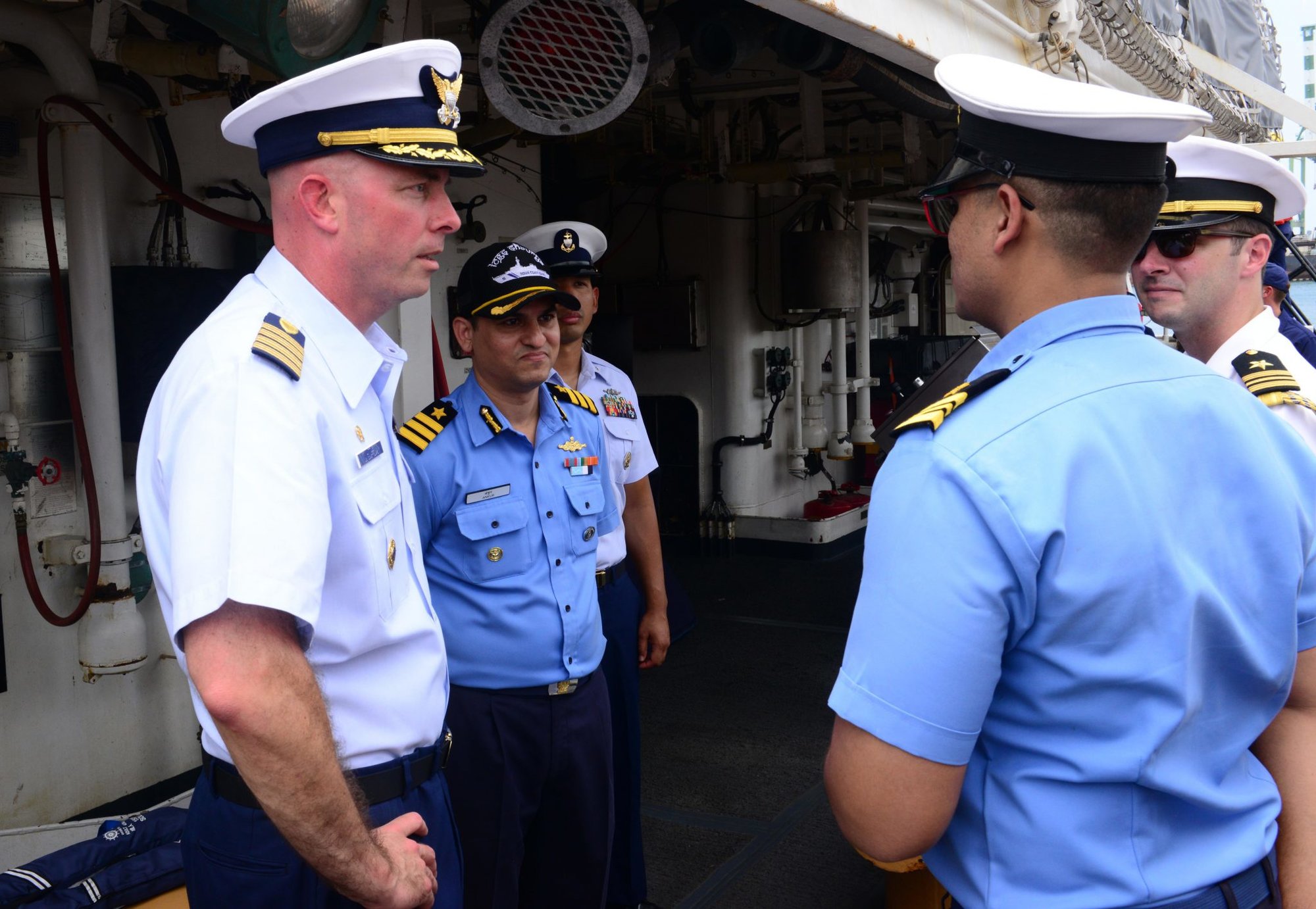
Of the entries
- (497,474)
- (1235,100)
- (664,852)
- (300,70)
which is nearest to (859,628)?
(497,474)

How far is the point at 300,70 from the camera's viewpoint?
2088 millimetres

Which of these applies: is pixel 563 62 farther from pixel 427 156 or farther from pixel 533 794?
pixel 533 794

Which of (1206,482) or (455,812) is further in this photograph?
(455,812)

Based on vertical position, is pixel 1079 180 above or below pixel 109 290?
above

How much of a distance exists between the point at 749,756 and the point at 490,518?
217 centimetres

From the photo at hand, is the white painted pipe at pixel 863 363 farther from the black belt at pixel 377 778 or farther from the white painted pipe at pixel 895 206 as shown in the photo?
the black belt at pixel 377 778

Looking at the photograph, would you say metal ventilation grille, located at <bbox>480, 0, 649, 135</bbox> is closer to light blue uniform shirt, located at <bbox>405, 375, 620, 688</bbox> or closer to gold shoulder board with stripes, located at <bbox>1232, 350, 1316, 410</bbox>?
light blue uniform shirt, located at <bbox>405, 375, 620, 688</bbox>

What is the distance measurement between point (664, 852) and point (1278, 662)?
2.51 m

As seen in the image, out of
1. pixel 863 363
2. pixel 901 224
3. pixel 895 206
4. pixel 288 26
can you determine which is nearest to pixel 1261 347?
pixel 288 26

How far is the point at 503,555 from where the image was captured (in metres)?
2.29

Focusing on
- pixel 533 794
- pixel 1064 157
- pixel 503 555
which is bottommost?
pixel 533 794

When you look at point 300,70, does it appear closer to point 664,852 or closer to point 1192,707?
point 1192,707

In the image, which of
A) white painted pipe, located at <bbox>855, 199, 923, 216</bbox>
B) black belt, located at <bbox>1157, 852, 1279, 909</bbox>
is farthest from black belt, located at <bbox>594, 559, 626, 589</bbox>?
white painted pipe, located at <bbox>855, 199, 923, 216</bbox>

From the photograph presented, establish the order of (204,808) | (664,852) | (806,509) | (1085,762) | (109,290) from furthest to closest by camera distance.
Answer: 1. (806,509)
2. (664,852)
3. (109,290)
4. (204,808)
5. (1085,762)
